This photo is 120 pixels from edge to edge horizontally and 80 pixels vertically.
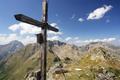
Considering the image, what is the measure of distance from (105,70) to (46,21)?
128 feet

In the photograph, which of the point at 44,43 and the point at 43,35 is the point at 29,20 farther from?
the point at 44,43

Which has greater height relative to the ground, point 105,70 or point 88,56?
point 88,56

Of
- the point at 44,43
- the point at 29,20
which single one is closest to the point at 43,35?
the point at 44,43

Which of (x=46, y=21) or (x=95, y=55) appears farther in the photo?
(x=95, y=55)

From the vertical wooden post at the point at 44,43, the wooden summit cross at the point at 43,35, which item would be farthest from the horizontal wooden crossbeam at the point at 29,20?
the vertical wooden post at the point at 44,43

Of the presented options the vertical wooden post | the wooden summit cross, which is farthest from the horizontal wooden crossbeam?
the vertical wooden post

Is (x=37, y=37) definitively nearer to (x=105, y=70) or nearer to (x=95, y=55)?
(x=105, y=70)

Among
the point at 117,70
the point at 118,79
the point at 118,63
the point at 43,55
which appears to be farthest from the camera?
the point at 118,63

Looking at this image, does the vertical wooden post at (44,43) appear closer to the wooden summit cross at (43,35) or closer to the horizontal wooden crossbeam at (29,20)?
the wooden summit cross at (43,35)

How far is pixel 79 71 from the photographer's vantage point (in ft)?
168

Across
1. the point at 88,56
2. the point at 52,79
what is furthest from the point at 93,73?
the point at 88,56

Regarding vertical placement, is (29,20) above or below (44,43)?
above

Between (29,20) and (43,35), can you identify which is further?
(43,35)

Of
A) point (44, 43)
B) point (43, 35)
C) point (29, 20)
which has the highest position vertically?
point (29, 20)
